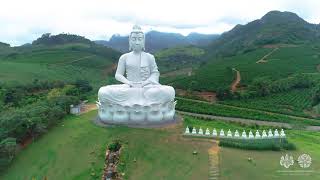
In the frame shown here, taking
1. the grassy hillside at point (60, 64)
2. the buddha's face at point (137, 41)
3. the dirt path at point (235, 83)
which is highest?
the buddha's face at point (137, 41)

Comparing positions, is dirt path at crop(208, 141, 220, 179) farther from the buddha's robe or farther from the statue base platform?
the buddha's robe

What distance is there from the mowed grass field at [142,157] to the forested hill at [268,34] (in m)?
63.6

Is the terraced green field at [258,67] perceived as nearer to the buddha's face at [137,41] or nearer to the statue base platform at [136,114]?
the buddha's face at [137,41]

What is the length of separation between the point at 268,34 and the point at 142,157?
82681mm

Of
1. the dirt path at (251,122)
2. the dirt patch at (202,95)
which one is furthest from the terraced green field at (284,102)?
the dirt path at (251,122)

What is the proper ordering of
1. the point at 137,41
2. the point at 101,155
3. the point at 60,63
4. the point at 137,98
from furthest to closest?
the point at 60,63
the point at 137,41
the point at 137,98
the point at 101,155

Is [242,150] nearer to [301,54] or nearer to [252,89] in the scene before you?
[252,89]

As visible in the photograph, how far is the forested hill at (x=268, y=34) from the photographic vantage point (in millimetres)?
89938

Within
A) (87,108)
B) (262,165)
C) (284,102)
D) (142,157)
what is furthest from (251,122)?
(142,157)

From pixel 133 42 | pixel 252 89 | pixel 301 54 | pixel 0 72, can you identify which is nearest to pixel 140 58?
pixel 133 42

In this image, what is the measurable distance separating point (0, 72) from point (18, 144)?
33667mm

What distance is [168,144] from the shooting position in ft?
75.8

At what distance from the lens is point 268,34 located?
99.8 m

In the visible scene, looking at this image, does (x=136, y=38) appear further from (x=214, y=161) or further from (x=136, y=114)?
(x=214, y=161)
